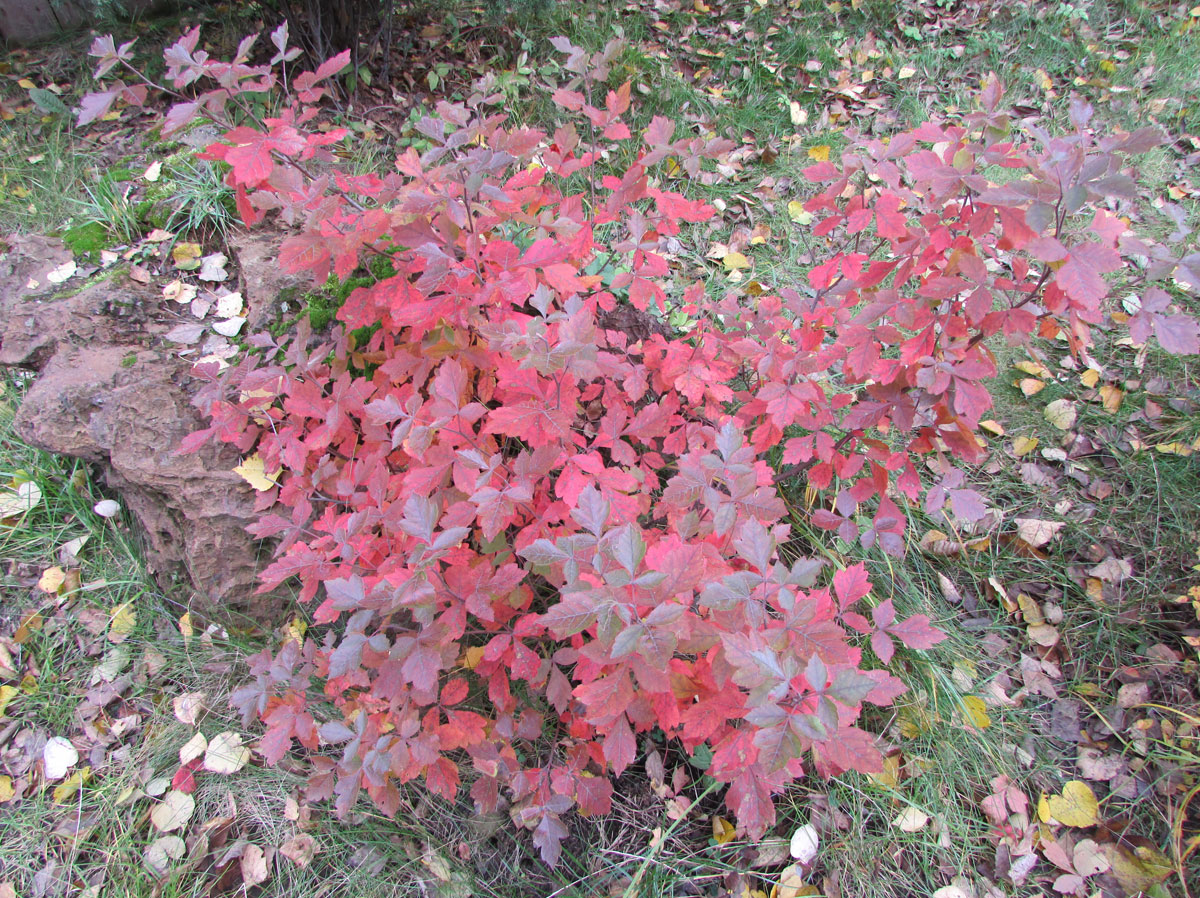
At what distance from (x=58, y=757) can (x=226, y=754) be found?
501mm

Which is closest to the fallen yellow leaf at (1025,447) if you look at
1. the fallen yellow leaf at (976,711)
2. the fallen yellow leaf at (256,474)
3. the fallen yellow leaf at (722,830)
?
the fallen yellow leaf at (976,711)

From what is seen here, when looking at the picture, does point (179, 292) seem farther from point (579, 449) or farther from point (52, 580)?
point (579, 449)

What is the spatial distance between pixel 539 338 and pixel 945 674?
1.53 metres

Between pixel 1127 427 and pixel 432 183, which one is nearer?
pixel 432 183

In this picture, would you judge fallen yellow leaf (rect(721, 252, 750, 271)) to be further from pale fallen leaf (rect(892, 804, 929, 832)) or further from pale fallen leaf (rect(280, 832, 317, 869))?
pale fallen leaf (rect(280, 832, 317, 869))

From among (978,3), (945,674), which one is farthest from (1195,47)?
(945,674)

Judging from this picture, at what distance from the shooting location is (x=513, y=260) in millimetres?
1499

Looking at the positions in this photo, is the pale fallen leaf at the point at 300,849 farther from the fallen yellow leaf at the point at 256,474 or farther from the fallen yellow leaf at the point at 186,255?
the fallen yellow leaf at the point at 186,255

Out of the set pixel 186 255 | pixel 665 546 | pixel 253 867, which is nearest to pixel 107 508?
pixel 186 255

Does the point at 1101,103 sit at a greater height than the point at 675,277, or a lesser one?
greater

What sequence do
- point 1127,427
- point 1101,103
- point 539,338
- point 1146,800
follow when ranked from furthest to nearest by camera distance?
1. point 1101,103
2. point 1127,427
3. point 1146,800
4. point 539,338

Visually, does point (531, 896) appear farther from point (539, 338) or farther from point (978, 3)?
point (978, 3)

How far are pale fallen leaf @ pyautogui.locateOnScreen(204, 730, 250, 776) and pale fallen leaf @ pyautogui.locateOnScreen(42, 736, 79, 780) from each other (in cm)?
40

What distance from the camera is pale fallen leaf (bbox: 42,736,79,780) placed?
1.93 metres
